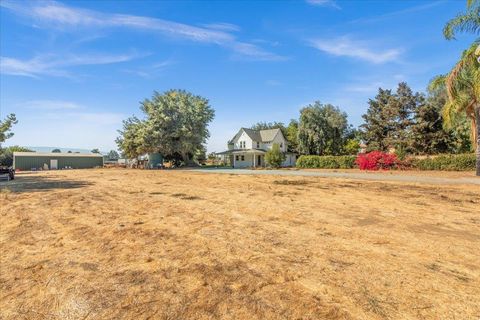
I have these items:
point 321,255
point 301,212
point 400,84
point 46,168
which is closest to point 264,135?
point 400,84

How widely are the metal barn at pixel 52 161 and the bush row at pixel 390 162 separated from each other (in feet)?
126

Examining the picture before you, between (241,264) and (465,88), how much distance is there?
2184cm

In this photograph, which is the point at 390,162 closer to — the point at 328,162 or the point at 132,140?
the point at 328,162

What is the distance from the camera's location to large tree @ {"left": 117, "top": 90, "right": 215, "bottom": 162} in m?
39.4

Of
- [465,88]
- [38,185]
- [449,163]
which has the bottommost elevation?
[38,185]

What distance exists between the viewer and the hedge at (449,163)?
2398 cm

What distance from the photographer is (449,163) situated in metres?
24.8

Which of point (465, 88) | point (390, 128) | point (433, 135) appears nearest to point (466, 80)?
point (465, 88)

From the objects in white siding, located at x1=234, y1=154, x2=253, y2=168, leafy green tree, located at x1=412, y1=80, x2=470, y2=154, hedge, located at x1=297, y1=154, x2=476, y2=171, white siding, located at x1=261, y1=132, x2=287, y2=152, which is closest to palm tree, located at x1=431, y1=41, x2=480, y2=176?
hedge, located at x1=297, y1=154, x2=476, y2=171

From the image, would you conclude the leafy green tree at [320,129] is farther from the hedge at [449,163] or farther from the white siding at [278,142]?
the hedge at [449,163]

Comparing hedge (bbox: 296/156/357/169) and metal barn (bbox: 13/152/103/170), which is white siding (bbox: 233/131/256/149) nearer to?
hedge (bbox: 296/156/357/169)

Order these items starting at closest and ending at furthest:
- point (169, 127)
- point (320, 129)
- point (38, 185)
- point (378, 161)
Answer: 1. point (38, 185)
2. point (378, 161)
3. point (169, 127)
4. point (320, 129)

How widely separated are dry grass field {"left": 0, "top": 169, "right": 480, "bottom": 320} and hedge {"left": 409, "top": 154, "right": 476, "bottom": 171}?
20708 millimetres

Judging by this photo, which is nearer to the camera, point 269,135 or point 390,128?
point 390,128
